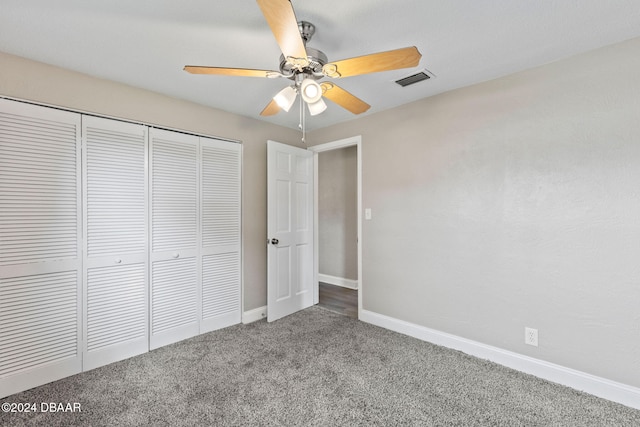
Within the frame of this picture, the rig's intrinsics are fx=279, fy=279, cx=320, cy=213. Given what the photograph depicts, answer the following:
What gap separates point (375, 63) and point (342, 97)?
0.44 metres

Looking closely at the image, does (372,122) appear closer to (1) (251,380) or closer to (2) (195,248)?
(2) (195,248)

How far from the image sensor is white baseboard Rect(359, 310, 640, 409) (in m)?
1.80

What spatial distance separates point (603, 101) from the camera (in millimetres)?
1861

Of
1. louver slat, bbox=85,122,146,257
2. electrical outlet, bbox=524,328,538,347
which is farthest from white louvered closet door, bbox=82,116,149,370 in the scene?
electrical outlet, bbox=524,328,538,347

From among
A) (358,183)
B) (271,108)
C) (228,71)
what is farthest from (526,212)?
(228,71)

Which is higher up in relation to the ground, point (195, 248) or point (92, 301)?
point (195, 248)

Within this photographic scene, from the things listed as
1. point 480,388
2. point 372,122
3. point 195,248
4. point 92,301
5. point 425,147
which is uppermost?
point 372,122

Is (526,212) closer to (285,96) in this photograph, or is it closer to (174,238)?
(285,96)

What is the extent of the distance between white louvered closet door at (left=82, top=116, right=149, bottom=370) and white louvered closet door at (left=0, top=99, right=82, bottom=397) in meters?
0.08

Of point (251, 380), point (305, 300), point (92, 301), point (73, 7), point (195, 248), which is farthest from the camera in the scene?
point (305, 300)

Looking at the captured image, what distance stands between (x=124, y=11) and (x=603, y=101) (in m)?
2.99

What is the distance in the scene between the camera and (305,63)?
1.51 m

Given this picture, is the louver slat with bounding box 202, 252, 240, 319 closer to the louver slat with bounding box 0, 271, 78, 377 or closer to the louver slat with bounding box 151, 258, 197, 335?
the louver slat with bounding box 151, 258, 197, 335

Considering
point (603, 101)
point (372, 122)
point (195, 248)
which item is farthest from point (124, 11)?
point (603, 101)
